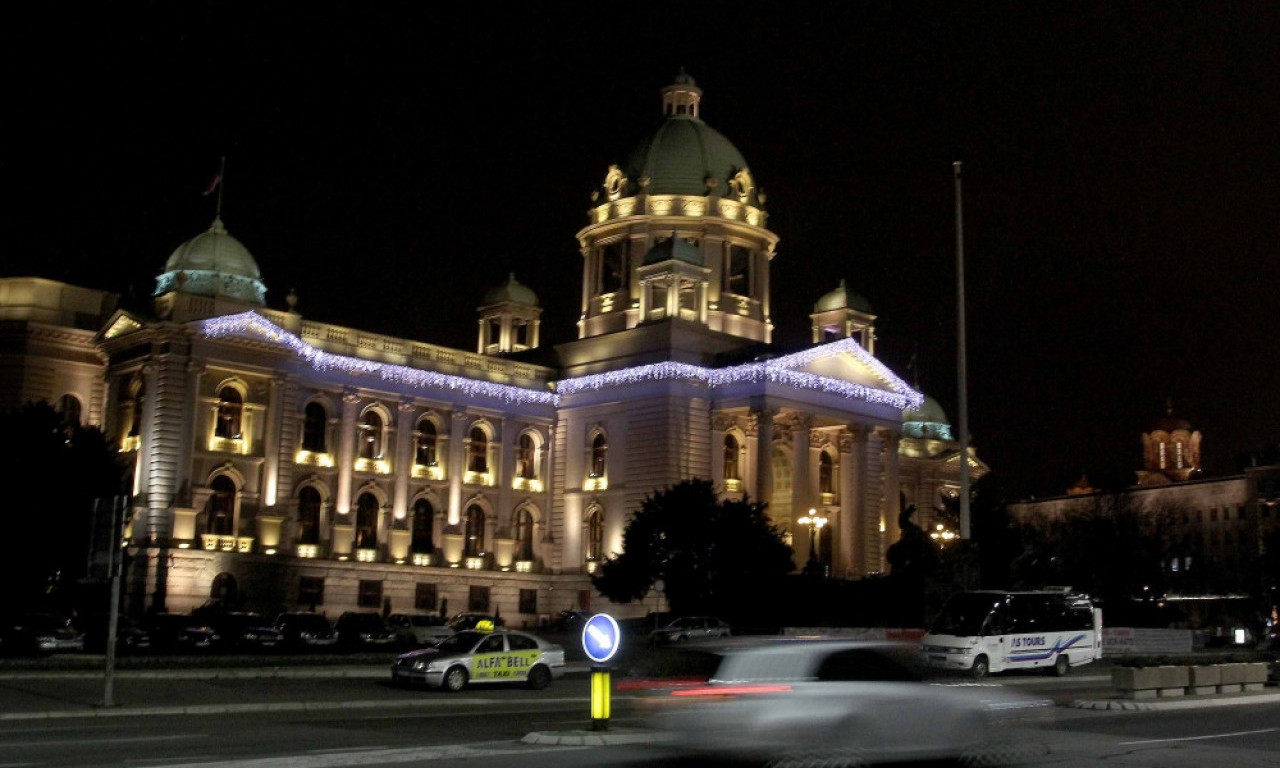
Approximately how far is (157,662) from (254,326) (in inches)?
1174

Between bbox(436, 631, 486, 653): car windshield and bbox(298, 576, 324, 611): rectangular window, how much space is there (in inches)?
1361

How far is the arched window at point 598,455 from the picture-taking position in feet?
254

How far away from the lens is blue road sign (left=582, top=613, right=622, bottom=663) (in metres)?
19.7

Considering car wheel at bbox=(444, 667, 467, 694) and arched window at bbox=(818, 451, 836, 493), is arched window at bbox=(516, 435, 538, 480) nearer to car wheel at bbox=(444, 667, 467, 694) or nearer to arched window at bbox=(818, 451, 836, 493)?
arched window at bbox=(818, 451, 836, 493)

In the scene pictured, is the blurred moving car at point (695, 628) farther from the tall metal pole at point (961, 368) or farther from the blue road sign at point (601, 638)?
the blue road sign at point (601, 638)

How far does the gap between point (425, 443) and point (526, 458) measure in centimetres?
637

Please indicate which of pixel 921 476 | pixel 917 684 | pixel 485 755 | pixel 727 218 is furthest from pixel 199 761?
pixel 921 476

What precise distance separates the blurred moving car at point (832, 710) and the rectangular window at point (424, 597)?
193ft

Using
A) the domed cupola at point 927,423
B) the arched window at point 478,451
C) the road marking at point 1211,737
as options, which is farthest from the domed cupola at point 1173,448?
the road marking at point 1211,737

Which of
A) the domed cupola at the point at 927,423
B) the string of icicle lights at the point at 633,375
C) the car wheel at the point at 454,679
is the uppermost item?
the domed cupola at the point at 927,423

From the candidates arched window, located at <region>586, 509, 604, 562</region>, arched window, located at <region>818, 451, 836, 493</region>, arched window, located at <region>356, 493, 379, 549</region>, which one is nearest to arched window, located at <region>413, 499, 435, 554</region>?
arched window, located at <region>356, 493, 379, 549</region>

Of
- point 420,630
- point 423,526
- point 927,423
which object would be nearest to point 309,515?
point 423,526

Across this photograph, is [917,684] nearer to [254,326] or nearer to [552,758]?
[552,758]

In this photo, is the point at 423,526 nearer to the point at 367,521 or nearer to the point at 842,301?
the point at 367,521
